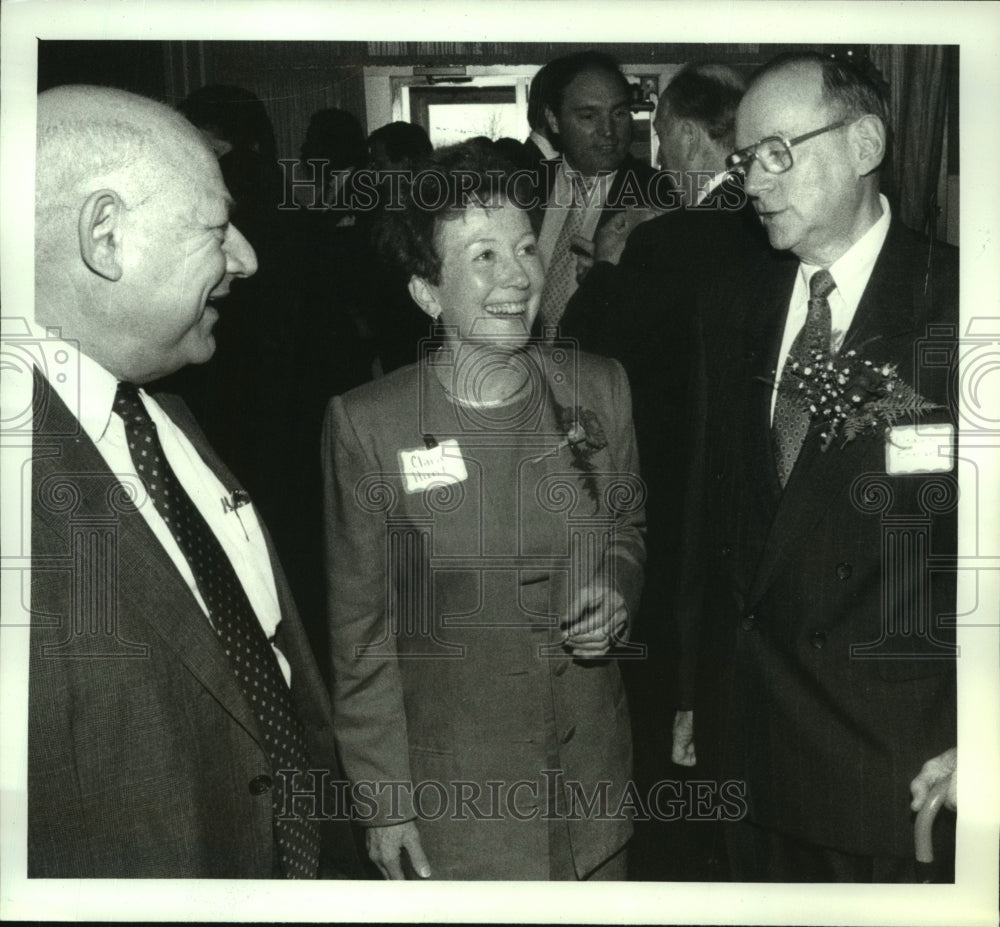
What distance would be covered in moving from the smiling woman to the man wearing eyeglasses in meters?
0.24

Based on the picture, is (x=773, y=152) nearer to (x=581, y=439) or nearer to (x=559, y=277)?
(x=559, y=277)

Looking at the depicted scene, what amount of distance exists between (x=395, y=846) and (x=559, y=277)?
1.41 meters

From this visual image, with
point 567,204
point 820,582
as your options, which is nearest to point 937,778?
point 820,582

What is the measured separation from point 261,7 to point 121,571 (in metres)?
1.38

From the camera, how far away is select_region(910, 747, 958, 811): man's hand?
3.02m

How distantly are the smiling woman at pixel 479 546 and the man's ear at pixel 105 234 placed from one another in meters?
0.59

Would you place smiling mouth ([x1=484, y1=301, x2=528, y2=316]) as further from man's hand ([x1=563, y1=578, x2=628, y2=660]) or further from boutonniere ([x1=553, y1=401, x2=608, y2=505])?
man's hand ([x1=563, y1=578, x2=628, y2=660])

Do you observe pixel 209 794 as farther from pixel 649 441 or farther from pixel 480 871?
pixel 649 441

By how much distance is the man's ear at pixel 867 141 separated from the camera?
295 centimetres

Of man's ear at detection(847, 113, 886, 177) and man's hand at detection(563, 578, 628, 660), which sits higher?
man's ear at detection(847, 113, 886, 177)

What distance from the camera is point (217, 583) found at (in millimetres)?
2844

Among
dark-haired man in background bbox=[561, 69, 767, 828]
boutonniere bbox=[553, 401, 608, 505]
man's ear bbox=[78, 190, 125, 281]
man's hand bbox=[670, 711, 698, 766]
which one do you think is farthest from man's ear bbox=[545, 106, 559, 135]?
man's hand bbox=[670, 711, 698, 766]

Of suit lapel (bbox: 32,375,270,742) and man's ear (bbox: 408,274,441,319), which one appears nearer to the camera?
suit lapel (bbox: 32,375,270,742)

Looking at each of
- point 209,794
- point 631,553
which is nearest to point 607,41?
point 631,553
